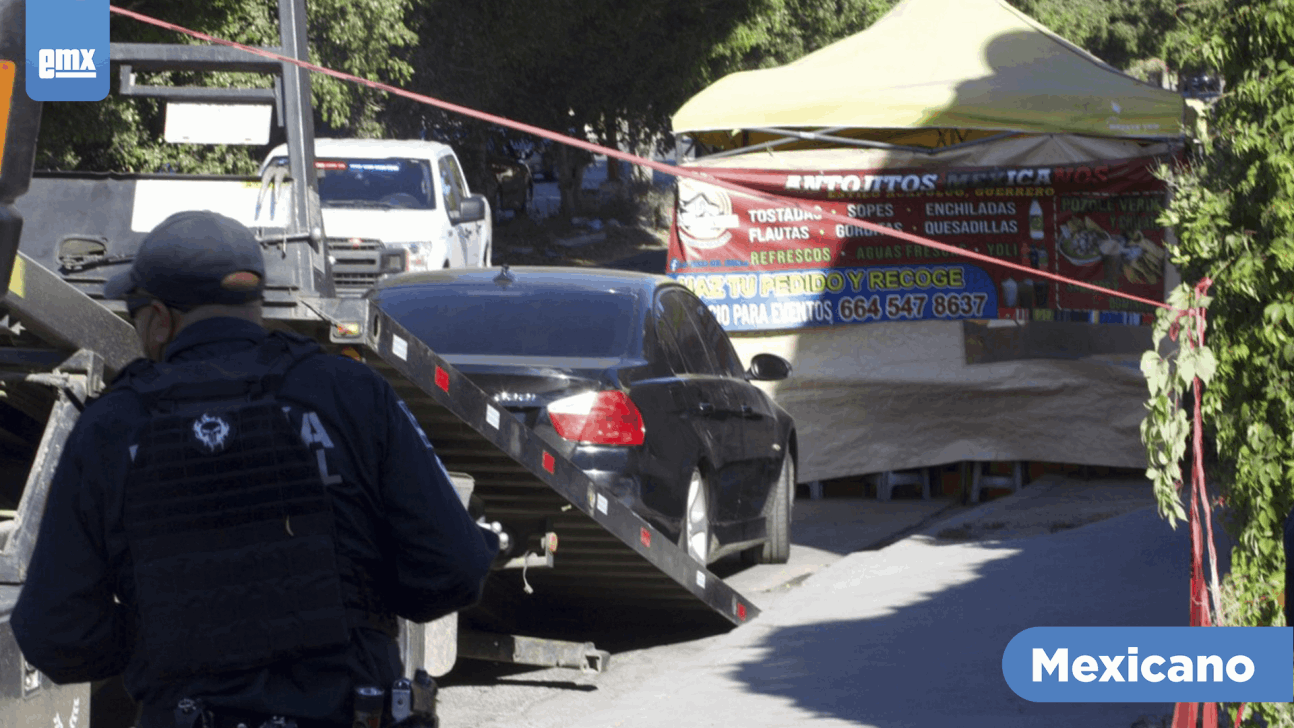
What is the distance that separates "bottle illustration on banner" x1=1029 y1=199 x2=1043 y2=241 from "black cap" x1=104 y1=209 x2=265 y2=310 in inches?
399

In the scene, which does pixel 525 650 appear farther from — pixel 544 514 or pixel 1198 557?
pixel 1198 557

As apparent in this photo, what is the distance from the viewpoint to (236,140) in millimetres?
5887

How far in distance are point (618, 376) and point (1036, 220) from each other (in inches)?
241

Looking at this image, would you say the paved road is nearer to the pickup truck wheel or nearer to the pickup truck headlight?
the pickup truck headlight

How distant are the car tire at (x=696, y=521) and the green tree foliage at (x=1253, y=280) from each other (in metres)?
3.13

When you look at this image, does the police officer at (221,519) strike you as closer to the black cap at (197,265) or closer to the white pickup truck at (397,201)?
the black cap at (197,265)

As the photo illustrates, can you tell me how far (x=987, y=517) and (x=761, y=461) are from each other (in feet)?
8.41

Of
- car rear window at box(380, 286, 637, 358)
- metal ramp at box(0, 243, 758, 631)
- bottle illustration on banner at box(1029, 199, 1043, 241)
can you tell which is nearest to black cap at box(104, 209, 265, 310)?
metal ramp at box(0, 243, 758, 631)

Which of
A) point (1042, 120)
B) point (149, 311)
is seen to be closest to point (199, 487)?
point (149, 311)

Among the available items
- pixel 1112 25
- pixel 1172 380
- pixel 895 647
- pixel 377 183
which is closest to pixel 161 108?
pixel 377 183

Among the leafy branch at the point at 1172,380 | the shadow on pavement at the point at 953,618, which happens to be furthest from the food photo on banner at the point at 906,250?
the leafy branch at the point at 1172,380

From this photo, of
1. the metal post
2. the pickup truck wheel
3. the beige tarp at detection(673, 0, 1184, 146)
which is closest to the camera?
the metal post

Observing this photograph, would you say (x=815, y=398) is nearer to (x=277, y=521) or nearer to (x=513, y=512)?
(x=513, y=512)

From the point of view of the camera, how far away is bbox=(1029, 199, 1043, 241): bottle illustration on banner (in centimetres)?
1221
